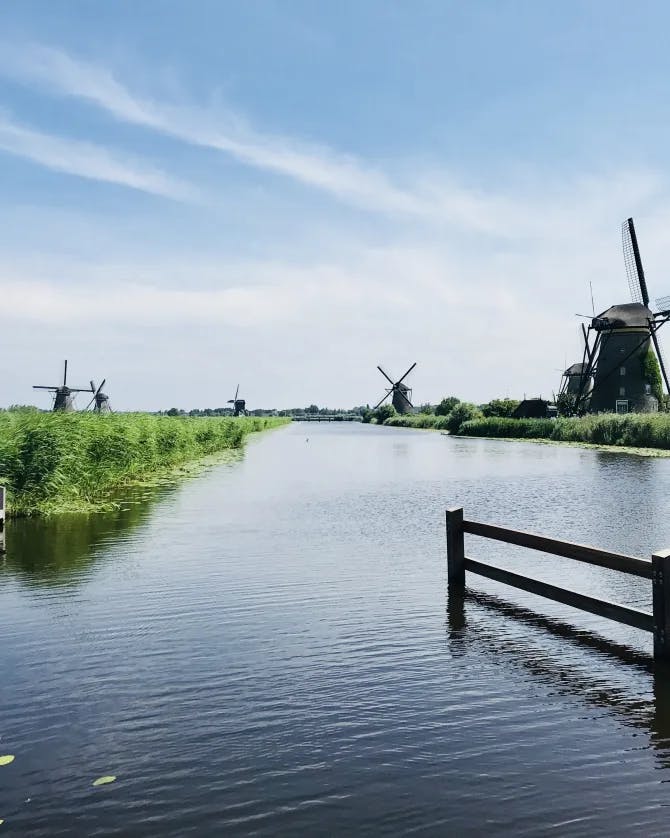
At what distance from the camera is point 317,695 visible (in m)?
7.21

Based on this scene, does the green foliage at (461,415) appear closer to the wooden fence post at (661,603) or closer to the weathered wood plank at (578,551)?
the weathered wood plank at (578,551)

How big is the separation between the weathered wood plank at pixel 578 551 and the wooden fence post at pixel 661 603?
0.19m

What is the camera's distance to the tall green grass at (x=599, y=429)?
169 feet

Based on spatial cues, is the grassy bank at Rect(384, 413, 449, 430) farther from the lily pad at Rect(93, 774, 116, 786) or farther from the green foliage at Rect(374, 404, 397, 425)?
the lily pad at Rect(93, 774, 116, 786)

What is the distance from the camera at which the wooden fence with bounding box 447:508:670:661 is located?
767 centimetres

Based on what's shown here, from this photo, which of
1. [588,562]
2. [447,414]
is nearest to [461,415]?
[447,414]

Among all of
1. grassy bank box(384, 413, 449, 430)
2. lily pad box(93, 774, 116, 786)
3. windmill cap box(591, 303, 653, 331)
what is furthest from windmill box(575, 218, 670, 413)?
lily pad box(93, 774, 116, 786)

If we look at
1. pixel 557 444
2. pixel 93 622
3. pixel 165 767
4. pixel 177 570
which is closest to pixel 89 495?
pixel 177 570

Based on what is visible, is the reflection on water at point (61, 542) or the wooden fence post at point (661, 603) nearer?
the wooden fence post at point (661, 603)

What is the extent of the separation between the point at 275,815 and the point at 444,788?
50.6 inches

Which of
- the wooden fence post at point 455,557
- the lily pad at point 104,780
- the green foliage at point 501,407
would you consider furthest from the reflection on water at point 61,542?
the green foliage at point 501,407

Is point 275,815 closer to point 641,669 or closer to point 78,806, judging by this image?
point 78,806

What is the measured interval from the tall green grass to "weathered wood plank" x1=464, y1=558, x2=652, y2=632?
145 feet

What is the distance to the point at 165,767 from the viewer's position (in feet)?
18.7
